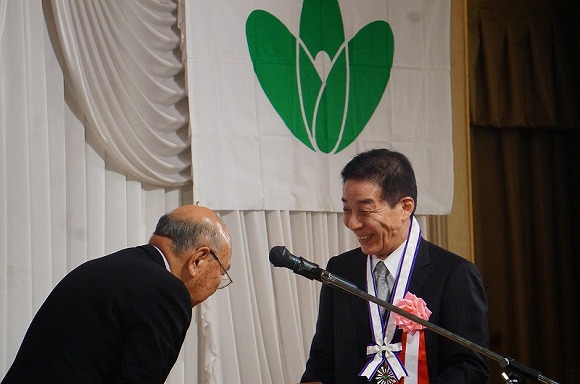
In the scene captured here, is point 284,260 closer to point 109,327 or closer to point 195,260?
point 195,260

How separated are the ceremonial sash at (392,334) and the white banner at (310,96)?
1.61 meters

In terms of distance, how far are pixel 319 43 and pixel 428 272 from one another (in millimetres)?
2235

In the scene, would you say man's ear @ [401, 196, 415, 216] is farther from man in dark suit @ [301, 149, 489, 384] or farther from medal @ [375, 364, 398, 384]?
medal @ [375, 364, 398, 384]

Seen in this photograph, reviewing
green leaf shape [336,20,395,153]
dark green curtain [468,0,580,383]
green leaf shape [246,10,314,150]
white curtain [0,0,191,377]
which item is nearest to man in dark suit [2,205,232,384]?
white curtain [0,0,191,377]

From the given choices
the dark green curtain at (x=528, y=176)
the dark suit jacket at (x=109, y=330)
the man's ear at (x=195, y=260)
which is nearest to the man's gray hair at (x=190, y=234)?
the man's ear at (x=195, y=260)

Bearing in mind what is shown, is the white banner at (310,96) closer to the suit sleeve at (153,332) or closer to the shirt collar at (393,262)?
the shirt collar at (393,262)

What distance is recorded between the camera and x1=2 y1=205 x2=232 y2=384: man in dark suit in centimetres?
225

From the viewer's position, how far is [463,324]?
2809 mm

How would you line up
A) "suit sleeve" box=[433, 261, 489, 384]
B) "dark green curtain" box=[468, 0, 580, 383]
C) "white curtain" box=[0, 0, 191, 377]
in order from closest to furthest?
1. "suit sleeve" box=[433, 261, 489, 384]
2. "white curtain" box=[0, 0, 191, 377]
3. "dark green curtain" box=[468, 0, 580, 383]

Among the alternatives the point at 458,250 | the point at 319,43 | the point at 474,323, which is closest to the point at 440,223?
the point at 458,250

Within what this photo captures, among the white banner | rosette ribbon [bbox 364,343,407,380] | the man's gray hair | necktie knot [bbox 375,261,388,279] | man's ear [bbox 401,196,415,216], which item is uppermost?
the white banner

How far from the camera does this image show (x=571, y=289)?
595 centimetres

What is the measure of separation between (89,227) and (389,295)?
73.2 inches

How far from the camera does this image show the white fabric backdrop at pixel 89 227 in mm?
3998
